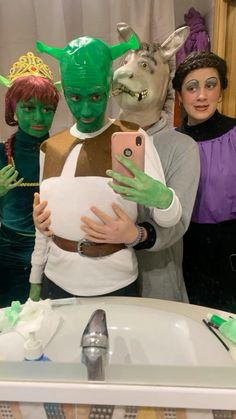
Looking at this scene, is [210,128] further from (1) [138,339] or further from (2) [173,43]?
(1) [138,339]

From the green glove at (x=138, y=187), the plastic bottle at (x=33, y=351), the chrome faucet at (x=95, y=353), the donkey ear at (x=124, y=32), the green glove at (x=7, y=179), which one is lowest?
the plastic bottle at (x=33, y=351)

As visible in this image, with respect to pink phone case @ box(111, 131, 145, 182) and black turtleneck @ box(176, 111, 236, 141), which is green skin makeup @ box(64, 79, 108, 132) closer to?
pink phone case @ box(111, 131, 145, 182)

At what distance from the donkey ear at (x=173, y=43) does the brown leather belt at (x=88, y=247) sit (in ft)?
1.28

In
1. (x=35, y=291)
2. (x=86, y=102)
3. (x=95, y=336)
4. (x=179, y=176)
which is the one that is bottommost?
(x=35, y=291)

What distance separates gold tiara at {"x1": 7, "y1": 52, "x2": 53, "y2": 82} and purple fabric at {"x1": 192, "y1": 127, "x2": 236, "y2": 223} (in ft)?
1.11

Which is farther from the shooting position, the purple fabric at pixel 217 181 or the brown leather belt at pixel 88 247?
the purple fabric at pixel 217 181

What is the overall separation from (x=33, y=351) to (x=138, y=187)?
265mm

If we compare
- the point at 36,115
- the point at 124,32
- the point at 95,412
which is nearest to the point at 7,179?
the point at 36,115

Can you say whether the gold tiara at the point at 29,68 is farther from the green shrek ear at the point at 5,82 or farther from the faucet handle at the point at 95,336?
the faucet handle at the point at 95,336

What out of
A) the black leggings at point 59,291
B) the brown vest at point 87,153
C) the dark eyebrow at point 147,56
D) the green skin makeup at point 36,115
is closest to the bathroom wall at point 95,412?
the black leggings at point 59,291

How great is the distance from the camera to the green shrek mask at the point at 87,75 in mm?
580

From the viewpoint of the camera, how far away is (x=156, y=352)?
1.94ft

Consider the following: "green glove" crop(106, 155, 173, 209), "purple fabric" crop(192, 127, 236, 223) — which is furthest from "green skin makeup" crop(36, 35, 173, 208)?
"purple fabric" crop(192, 127, 236, 223)

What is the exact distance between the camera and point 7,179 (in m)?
0.77
